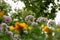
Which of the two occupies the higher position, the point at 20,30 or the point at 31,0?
the point at 31,0

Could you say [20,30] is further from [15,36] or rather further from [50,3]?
[50,3]

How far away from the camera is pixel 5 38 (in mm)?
1633

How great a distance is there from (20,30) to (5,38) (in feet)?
0.65

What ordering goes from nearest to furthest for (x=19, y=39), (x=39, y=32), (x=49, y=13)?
(x=39, y=32) < (x=19, y=39) < (x=49, y=13)

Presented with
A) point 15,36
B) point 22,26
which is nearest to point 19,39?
point 15,36

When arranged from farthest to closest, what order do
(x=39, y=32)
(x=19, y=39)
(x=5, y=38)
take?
(x=19, y=39) → (x=39, y=32) → (x=5, y=38)

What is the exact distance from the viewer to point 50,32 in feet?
5.52

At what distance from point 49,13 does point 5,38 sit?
3.99 m

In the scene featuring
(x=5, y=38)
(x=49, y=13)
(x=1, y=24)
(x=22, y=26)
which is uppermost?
(x=49, y=13)

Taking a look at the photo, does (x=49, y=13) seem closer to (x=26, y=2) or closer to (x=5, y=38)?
(x=26, y=2)

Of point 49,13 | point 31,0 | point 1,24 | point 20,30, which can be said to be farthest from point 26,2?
point 20,30

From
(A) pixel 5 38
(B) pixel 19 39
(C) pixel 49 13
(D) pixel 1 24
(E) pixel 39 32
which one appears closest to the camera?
(A) pixel 5 38

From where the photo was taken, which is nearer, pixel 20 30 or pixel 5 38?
pixel 5 38

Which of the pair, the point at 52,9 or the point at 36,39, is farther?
the point at 52,9
